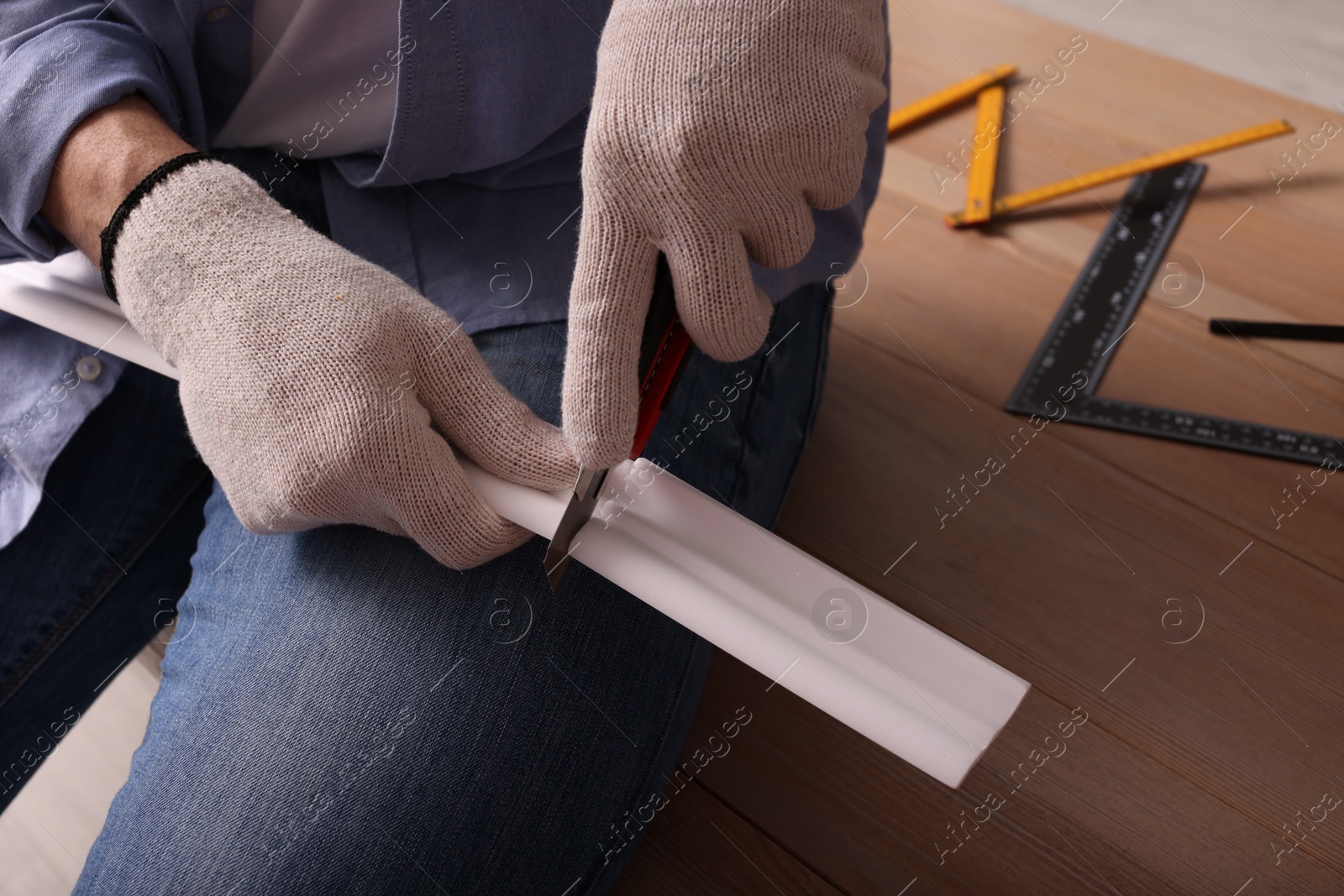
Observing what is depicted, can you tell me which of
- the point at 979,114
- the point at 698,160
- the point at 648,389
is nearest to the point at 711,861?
the point at 648,389

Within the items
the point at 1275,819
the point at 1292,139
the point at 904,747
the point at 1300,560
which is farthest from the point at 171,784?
the point at 1292,139

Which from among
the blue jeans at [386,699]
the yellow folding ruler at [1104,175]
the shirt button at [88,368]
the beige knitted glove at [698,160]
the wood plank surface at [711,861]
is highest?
the beige knitted glove at [698,160]

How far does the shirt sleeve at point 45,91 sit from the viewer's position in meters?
0.57

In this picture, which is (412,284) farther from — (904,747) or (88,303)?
(904,747)

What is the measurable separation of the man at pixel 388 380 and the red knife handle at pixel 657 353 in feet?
0.05

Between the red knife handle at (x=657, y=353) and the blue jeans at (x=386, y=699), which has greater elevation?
the red knife handle at (x=657, y=353)

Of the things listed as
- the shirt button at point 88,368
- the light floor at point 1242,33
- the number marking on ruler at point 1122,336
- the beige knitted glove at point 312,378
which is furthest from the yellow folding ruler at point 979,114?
the shirt button at point 88,368

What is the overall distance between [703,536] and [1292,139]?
1.12 metres

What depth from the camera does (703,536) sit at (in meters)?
0.52

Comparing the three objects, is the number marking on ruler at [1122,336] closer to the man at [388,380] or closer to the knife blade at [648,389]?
the man at [388,380]

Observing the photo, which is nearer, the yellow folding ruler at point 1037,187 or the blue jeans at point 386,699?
the blue jeans at point 386,699

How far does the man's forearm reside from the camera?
1.84 feet

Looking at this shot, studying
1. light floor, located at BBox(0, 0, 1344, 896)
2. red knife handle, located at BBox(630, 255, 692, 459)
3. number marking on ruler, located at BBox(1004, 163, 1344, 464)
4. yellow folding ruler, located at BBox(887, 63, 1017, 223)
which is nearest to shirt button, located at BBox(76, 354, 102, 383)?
red knife handle, located at BBox(630, 255, 692, 459)

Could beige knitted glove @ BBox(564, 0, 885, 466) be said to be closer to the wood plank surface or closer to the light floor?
the wood plank surface
